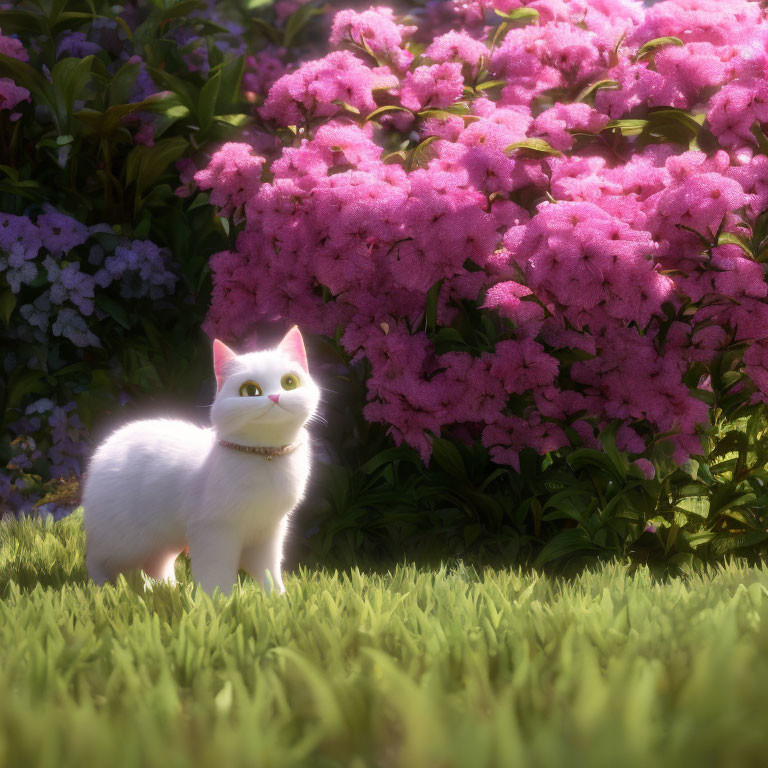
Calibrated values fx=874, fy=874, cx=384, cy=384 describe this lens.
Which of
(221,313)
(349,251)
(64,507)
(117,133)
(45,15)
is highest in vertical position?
(45,15)

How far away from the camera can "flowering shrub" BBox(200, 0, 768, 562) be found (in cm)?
268

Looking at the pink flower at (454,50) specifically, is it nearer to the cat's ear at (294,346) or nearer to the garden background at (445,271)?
the garden background at (445,271)

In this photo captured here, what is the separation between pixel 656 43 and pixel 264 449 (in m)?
2.19

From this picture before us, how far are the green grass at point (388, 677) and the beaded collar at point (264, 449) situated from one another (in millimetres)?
335

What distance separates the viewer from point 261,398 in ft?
6.93

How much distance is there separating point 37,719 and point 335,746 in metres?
0.40

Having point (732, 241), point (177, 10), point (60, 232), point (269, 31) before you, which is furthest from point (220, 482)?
point (269, 31)

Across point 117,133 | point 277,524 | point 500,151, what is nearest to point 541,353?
point 500,151

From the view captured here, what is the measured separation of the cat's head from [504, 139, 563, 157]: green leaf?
1112 millimetres

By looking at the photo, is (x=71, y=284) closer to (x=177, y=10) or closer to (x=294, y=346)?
(x=177, y=10)

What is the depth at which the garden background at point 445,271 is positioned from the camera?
2725 millimetres

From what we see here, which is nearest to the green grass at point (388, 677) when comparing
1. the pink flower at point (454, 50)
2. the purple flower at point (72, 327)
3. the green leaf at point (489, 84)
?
the purple flower at point (72, 327)

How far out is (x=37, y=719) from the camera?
3.85 feet

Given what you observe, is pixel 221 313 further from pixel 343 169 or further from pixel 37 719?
pixel 37 719
